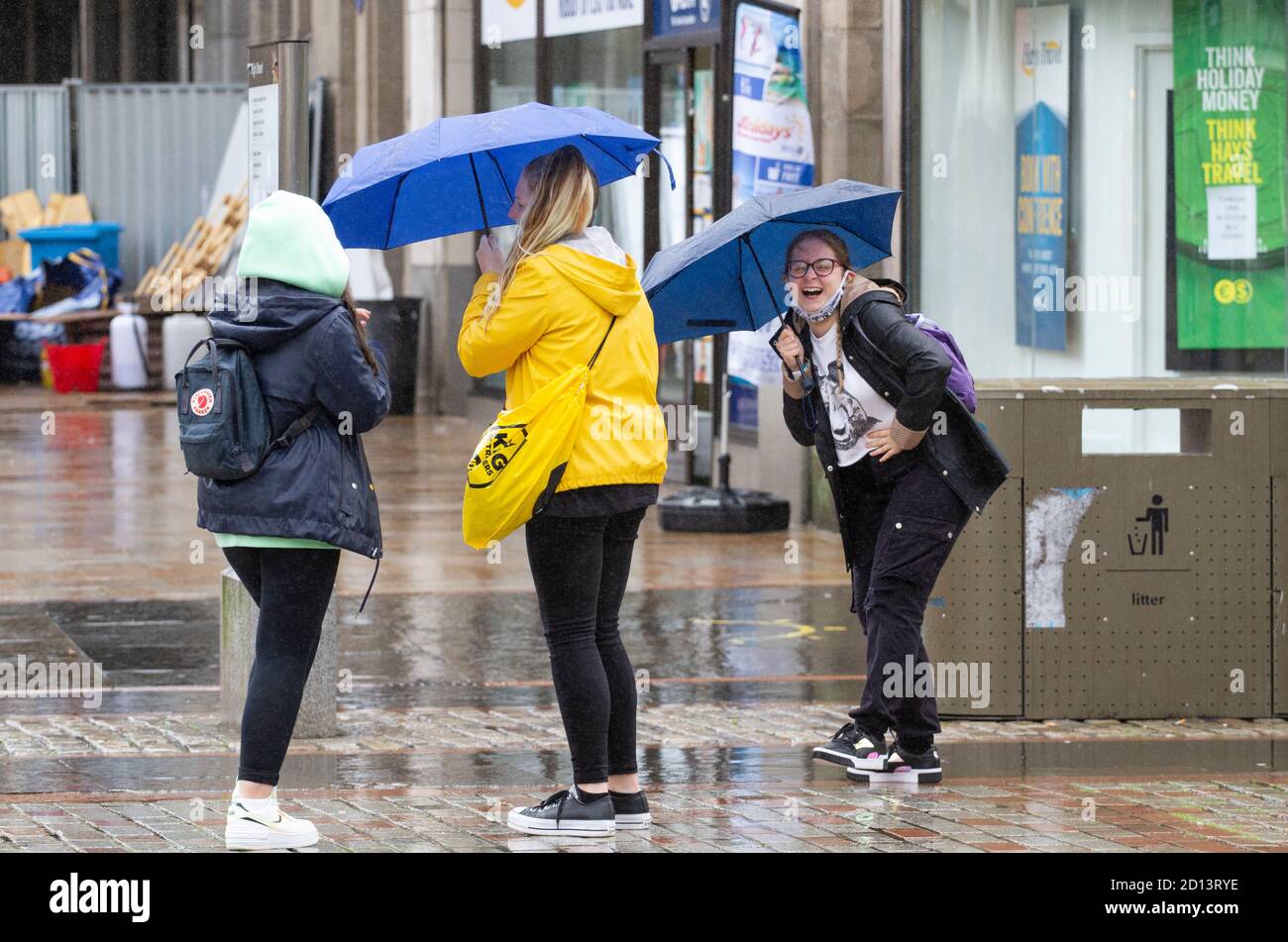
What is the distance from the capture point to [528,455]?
5.57m

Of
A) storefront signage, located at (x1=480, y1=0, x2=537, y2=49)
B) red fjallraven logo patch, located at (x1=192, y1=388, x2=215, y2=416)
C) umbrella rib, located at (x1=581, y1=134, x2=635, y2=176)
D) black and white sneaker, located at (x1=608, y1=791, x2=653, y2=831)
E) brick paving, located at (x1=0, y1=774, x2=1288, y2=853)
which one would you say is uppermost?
storefront signage, located at (x1=480, y1=0, x2=537, y2=49)

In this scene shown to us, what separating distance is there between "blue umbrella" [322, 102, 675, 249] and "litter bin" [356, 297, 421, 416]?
1583 centimetres

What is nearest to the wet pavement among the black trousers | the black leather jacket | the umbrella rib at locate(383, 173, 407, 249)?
the black trousers

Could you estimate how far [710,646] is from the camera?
9680 millimetres

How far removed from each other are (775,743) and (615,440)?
2.19 metres

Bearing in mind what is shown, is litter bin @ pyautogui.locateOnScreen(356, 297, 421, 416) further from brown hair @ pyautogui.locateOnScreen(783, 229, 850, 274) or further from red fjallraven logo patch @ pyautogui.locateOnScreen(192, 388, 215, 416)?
red fjallraven logo patch @ pyautogui.locateOnScreen(192, 388, 215, 416)

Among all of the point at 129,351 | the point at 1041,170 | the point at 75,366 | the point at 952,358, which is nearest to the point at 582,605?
the point at 952,358

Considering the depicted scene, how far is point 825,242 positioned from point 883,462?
0.71 metres

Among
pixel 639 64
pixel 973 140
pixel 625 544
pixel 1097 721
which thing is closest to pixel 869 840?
pixel 625 544

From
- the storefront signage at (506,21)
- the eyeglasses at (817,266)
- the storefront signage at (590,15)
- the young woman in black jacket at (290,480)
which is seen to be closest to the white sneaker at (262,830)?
the young woman in black jacket at (290,480)

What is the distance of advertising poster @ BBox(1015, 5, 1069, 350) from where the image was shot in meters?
11.6

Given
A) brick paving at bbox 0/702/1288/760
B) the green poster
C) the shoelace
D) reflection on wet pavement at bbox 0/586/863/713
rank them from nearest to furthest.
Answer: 1. the shoelace
2. brick paving at bbox 0/702/1288/760
3. reflection on wet pavement at bbox 0/586/863/713
4. the green poster

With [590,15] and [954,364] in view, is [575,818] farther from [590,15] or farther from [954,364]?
[590,15]

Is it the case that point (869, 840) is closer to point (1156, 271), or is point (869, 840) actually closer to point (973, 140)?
point (1156, 271)
